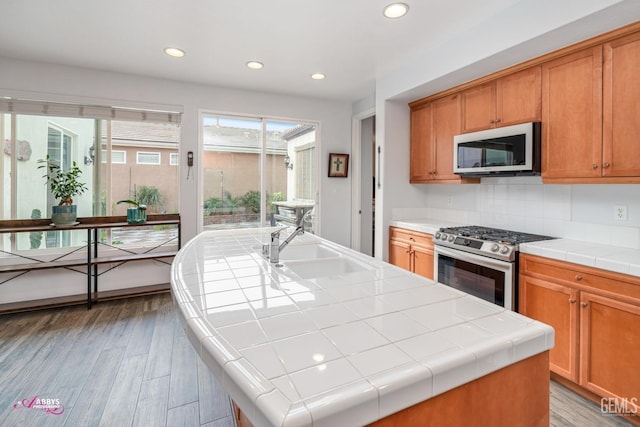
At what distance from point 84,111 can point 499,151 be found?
4110mm

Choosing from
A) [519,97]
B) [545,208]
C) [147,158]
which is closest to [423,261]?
[545,208]

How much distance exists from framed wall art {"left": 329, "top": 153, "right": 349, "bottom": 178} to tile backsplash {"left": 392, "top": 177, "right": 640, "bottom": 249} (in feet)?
3.97

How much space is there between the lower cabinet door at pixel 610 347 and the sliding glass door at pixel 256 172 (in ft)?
10.3

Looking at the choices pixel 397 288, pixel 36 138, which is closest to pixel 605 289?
pixel 397 288

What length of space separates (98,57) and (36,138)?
114 centimetres

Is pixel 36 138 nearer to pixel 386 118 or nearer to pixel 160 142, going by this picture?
pixel 160 142

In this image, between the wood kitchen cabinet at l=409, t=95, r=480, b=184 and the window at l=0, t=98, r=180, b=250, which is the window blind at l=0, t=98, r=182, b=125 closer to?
the window at l=0, t=98, r=180, b=250

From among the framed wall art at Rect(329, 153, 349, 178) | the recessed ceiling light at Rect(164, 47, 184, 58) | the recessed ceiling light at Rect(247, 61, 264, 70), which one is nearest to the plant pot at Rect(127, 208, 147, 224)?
the recessed ceiling light at Rect(164, 47, 184, 58)

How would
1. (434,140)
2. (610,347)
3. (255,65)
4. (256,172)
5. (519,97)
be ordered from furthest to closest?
1. (256,172)
2. (434,140)
3. (255,65)
4. (519,97)
5. (610,347)

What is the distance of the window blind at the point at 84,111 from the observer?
3.13 m

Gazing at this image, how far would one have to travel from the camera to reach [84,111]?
3.35m

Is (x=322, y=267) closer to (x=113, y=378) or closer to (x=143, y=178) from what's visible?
(x=113, y=378)

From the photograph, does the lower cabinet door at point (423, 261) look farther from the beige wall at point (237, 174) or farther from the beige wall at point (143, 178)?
the beige wall at point (143, 178)

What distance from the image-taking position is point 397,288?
3.95 ft
